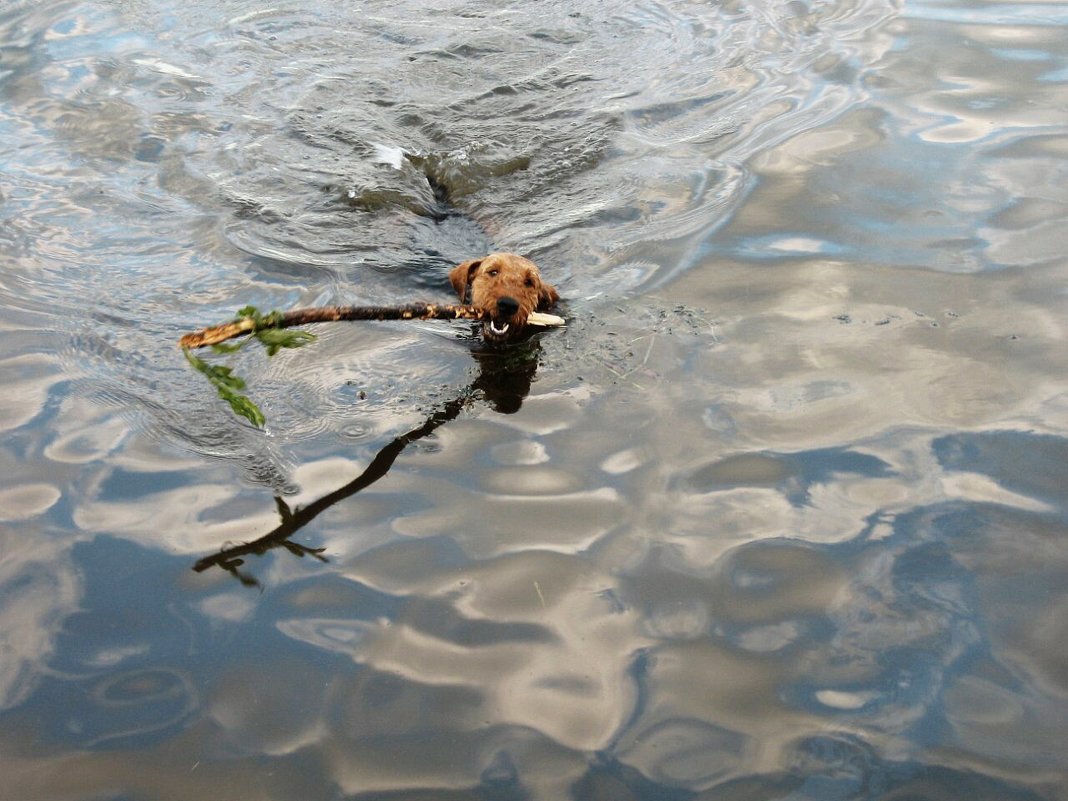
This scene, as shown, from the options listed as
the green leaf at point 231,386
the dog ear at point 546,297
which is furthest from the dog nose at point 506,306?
the green leaf at point 231,386

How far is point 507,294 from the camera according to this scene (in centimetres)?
558

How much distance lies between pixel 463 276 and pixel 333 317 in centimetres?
164

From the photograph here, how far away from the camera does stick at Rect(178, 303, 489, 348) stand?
4285 mm

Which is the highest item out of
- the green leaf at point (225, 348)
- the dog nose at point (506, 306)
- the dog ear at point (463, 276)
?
the green leaf at point (225, 348)

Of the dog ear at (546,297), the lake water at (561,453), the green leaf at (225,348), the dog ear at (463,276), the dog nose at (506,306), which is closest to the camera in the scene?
the lake water at (561,453)

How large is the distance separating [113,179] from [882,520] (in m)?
5.85

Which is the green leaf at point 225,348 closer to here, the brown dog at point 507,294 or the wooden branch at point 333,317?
the wooden branch at point 333,317

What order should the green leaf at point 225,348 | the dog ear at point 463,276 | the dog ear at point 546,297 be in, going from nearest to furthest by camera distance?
the green leaf at point 225,348, the dog ear at point 546,297, the dog ear at point 463,276

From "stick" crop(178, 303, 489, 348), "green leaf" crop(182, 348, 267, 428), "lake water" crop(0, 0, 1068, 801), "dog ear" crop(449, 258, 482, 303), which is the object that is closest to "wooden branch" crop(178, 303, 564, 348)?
"stick" crop(178, 303, 489, 348)

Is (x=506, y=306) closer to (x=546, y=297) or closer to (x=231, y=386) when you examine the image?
(x=546, y=297)

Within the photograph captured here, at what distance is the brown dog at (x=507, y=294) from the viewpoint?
552cm

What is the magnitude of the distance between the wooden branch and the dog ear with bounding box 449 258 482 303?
49cm

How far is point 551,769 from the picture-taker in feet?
10.6

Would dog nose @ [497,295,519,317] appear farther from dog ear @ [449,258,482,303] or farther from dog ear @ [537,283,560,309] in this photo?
→ dog ear @ [449,258,482,303]
